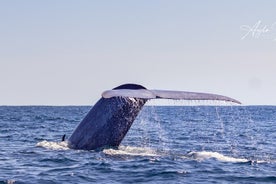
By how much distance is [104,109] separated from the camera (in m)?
11.2

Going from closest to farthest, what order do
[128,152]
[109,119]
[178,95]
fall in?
[178,95]
[109,119]
[128,152]

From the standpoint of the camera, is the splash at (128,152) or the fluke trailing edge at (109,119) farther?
the splash at (128,152)

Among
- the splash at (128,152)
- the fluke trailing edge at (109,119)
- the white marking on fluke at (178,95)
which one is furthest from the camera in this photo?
the splash at (128,152)

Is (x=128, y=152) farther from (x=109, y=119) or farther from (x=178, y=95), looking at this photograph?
(x=178, y=95)

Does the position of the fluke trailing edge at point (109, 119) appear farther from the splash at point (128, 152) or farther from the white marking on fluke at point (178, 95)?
the white marking on fluke at point (178, 95)

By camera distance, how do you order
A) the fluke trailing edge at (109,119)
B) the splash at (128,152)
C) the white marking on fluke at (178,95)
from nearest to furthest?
the white marking on fluke at (178,95)
the fluke trailing edge at (109,119)
the splash at (128,152)

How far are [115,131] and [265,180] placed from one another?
338cm

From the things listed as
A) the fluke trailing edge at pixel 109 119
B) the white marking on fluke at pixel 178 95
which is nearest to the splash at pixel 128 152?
the fluke trailing edge at pixel 109 119

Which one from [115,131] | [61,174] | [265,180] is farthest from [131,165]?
[265,180]

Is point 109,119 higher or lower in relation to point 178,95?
lower

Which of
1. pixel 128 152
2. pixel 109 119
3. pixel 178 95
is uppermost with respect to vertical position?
pixel 178 95

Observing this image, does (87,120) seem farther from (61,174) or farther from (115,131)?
(61,174)

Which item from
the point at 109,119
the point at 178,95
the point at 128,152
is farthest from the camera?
the point at 128,152

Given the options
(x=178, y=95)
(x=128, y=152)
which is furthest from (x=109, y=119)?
(x=128, y=152)
